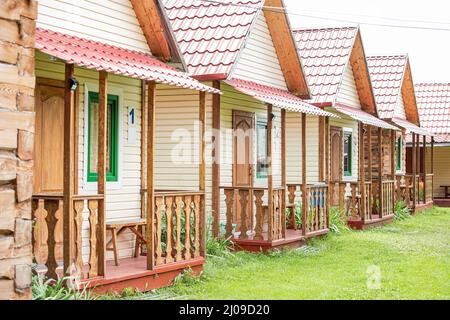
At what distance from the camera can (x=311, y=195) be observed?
16219 mm

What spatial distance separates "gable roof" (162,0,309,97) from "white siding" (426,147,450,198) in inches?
764

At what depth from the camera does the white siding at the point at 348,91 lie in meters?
21.3

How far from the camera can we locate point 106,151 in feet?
37.1

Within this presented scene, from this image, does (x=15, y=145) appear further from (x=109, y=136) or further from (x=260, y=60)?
(x=260, y=60)

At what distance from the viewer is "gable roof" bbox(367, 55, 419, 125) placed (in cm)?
2395

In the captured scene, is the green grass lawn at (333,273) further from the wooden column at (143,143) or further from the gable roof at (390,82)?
the gable roof at (390,82)

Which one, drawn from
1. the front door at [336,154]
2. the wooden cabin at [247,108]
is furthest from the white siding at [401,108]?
the wooden cabin at [247,108]

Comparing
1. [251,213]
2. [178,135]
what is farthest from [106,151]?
[251,213]

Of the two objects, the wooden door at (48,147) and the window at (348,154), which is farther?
the window at (348,154)

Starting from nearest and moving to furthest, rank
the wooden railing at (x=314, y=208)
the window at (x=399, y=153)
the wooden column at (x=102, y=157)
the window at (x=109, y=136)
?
the wooden column at (x=102, y=157) < the window at (x=109, y=136) < the wooden railing at (x=314, y=208) < the window at (x=399, y=153)

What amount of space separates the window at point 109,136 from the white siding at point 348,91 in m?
10.8

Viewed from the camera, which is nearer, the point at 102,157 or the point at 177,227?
the point at 102,157

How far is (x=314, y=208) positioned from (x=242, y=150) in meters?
2.46
